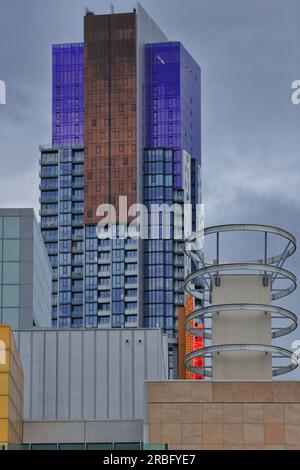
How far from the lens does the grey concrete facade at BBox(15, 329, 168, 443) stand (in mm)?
93562

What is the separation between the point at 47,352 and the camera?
3755 inches

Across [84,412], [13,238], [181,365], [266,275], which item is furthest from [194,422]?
[181,365]

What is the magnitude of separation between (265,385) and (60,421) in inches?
611

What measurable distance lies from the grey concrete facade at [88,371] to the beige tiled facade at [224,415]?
13.2 m

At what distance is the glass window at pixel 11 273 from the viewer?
118 metres

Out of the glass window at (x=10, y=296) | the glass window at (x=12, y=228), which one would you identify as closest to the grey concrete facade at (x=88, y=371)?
the glass window at (x=10, y=296)

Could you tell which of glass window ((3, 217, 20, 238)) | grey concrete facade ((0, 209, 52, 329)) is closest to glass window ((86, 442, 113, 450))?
grey concrete facade ((0, 209, 52, 329))

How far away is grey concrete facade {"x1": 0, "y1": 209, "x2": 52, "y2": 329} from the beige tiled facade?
126 feet

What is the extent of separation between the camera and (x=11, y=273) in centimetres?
11781

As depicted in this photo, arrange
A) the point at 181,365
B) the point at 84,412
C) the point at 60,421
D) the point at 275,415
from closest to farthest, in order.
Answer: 1. the point at 275,415
2. the point at 60,421
3. the point at 84,412
4. the point at 181,365

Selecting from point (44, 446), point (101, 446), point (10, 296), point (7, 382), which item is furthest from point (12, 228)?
point (7, 382)

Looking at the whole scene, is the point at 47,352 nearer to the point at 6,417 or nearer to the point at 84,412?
the point at 84,412

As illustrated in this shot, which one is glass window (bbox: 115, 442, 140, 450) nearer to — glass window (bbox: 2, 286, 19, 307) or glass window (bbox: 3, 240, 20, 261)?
glass window (bbox: 2, 286, 19, 307)

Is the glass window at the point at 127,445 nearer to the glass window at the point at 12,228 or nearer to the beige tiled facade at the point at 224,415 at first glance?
the beige tiled facade at the point at 224,415
